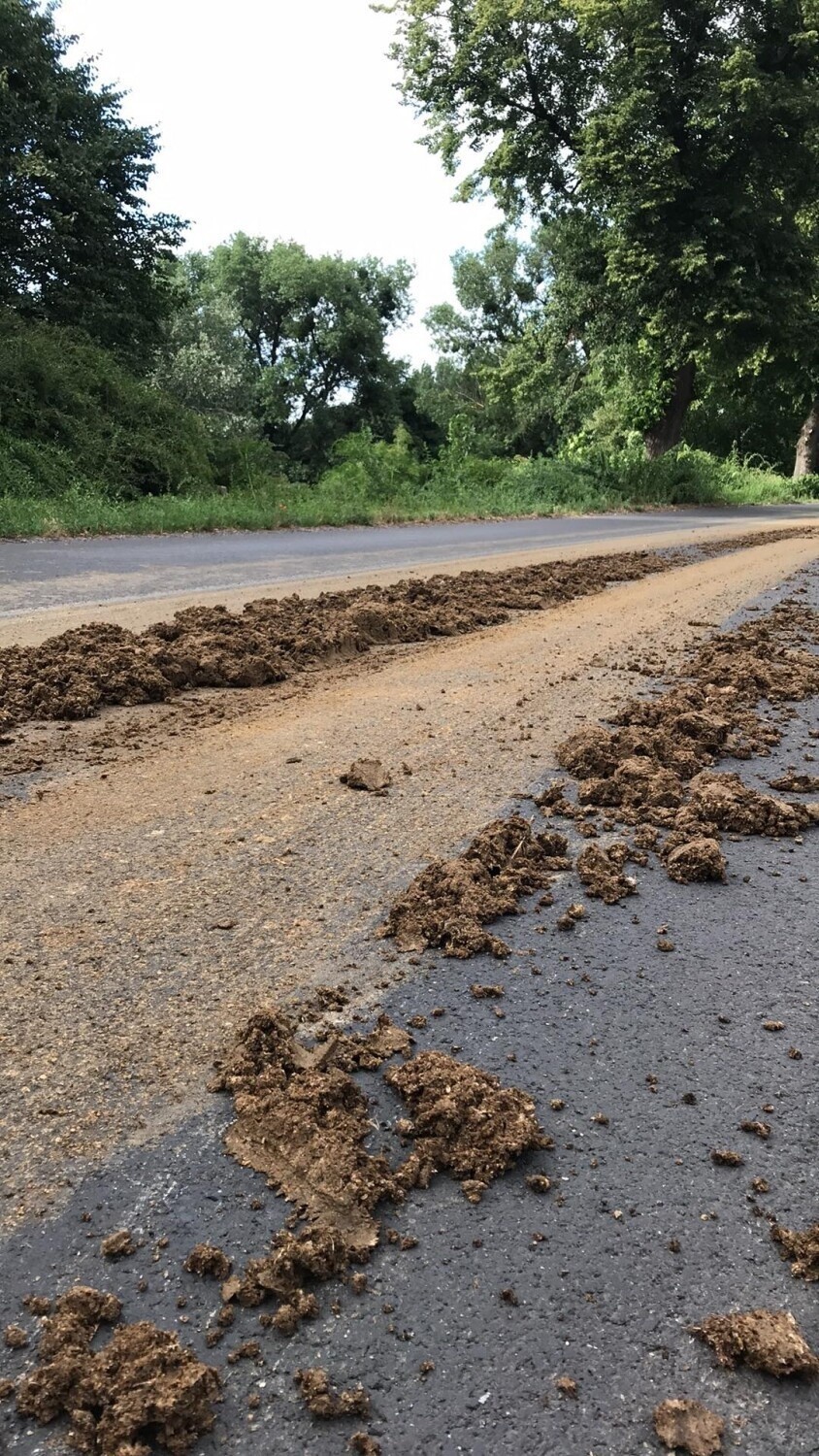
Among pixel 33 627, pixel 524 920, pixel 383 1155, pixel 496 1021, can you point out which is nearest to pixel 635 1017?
pixel 496 1021

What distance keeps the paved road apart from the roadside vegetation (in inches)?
49.7

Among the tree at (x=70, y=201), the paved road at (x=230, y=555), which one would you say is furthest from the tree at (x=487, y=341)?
the paved road at (x=230, y=555)

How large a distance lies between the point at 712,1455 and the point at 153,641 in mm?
4982

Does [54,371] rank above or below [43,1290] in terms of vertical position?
above

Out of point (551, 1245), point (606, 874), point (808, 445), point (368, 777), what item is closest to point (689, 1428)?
point (551, 1245)

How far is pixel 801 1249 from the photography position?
1.66 m

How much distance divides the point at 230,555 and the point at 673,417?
22.4m

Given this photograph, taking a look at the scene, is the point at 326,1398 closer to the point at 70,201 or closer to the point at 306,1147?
the point at 306,1147

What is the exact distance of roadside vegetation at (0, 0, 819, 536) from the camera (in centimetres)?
1755

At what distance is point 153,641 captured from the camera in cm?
576

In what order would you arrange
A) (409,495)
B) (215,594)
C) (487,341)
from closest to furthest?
(215,594) < (409,495) < (487,341)

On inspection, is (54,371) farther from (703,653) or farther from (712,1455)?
(712,1455)

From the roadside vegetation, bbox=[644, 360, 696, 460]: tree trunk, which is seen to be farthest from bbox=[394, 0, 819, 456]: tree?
bbox=[644, 360, 696, 460]: tree trunk

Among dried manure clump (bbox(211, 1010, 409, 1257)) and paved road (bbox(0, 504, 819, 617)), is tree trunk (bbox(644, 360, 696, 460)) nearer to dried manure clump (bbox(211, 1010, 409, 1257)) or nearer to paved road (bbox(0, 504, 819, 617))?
paved road (bbox(0, 504, 819, 617))
